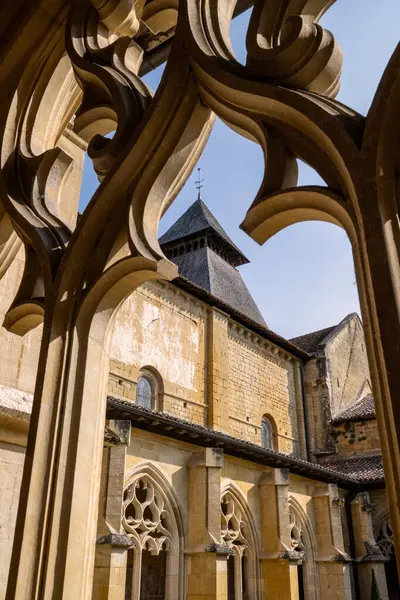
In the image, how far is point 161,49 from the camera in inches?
109

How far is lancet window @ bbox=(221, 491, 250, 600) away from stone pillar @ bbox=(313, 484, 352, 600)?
2273mm

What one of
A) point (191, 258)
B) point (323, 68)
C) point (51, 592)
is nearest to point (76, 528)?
point (51, 592)

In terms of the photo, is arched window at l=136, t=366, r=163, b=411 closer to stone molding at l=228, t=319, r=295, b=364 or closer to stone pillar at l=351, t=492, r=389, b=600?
stone molding at l=228, t=319, r=295, b=364

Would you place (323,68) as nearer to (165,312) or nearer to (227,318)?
(165,312)

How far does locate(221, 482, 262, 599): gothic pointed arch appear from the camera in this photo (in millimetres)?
9117

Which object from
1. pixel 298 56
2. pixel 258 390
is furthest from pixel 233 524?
pixel 298 56

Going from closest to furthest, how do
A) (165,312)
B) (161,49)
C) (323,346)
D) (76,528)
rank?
(76,528) < (161,49) < (165,312) < (323,346)

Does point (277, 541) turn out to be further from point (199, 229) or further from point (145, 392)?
point (199, 229)

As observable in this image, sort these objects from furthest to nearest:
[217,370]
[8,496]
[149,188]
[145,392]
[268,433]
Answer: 1. [268,433]
2. [217,370]
3. [145,392]
4. [8,496]
5. [149,188]

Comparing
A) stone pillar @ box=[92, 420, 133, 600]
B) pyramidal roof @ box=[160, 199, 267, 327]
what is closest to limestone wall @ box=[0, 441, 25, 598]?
stone pillar @ box=[92, 420, 133, 600]

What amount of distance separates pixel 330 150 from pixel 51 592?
118 cm

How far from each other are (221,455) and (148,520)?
1519 mm

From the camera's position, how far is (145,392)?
473 inches

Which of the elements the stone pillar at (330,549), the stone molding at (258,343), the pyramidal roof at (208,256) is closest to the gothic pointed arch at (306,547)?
the stone pillar at (330,549)
